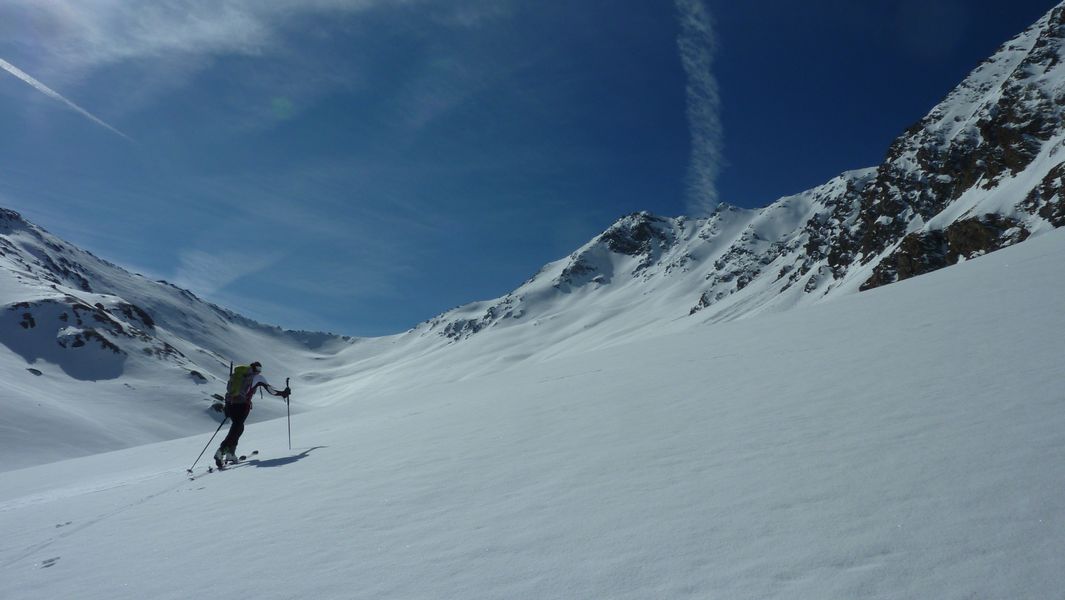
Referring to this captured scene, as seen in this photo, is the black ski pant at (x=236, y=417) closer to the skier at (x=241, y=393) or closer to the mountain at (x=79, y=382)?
the skier at (x=241, y=393)

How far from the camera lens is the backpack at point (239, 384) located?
10.8 m

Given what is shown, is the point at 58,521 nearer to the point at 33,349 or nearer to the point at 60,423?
the point at 60,423

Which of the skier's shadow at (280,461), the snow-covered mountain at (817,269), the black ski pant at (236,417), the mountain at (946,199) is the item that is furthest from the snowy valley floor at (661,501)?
the mountain at (946,199)

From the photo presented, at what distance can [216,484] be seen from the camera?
828 centimetres

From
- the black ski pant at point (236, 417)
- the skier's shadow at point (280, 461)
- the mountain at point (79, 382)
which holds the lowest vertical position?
the skier's shadow at point (280, 461)

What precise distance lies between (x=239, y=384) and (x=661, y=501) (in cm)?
922

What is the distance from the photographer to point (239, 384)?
10.9 metres

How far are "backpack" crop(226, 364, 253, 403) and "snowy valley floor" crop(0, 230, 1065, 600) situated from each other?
5.33ft

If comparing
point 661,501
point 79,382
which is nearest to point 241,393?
point 661,501

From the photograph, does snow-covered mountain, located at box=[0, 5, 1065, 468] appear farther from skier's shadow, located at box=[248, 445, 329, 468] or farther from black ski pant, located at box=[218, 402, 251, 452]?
skier's shadow, located at box=[248, 445, 329, 468]

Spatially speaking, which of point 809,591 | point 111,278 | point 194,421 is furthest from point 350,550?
point 111,278

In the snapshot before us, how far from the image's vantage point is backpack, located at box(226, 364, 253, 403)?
10.8 m

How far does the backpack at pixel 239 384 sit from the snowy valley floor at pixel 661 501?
1.62 m

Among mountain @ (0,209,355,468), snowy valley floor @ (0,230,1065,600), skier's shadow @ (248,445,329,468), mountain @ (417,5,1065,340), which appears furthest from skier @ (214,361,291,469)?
mountain @ (417,5,1065,340)
